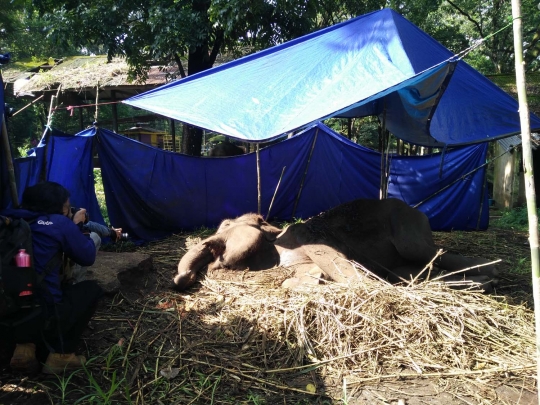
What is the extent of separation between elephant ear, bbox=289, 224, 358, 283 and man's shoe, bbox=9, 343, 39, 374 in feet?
7.12

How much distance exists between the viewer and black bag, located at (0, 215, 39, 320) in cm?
223

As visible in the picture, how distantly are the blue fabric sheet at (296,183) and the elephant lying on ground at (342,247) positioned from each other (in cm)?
172

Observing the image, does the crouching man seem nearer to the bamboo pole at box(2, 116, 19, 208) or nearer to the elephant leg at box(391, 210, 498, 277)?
the bamboo pole at box(2, 116, 19, 208)

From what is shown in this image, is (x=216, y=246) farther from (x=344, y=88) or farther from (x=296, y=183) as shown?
(x=296, y=183)

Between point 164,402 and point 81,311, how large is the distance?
2.38 feet

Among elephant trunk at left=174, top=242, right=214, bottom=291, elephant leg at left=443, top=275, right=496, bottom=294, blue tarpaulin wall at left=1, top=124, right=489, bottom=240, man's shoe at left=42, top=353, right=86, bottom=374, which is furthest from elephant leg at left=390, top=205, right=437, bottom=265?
man's shoe at left=42, top=353, right=86, bottom=374

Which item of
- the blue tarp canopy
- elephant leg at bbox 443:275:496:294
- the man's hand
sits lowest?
elephant leg at bbox 443:275:496:294

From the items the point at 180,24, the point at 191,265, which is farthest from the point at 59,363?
the point at 180,24

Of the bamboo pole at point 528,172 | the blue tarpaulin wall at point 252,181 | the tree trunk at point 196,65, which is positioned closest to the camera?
the bamboo pole at point 528,172

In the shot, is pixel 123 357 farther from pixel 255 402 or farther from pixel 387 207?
pixel 387 207

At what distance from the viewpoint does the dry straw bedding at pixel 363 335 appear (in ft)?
9.08

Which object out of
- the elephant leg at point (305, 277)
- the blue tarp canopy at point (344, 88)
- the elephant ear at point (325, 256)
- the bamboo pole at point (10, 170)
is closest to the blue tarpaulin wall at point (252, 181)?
the blue tarp canopy at point (344, 88)

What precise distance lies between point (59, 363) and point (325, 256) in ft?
7.46

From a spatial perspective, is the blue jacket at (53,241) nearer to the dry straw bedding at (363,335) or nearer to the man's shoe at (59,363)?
the man's shoe at (59,363)
